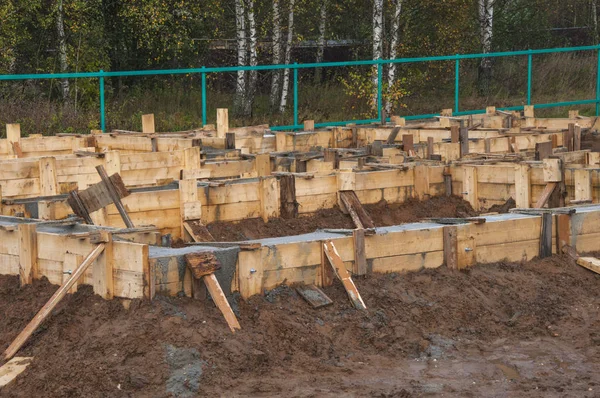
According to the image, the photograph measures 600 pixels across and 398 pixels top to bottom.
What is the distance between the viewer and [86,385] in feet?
25.8

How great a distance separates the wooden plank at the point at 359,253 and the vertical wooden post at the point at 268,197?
2.95 metres

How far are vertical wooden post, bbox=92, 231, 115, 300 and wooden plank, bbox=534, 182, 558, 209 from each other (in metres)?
5.39

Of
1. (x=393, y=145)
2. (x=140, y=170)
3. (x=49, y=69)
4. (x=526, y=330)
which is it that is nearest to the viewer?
(x=526, y=330)

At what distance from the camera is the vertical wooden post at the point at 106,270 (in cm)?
862

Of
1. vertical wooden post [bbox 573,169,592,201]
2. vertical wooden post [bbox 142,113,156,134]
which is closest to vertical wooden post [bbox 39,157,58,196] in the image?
vertical wooden post [bbox 142,113,156,134]

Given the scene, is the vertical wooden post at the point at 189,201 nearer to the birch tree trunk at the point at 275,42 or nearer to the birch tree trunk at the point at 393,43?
the birch tree trunk at the point at 393,43

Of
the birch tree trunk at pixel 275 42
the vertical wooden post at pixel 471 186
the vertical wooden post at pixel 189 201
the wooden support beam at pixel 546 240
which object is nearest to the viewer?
the wooden support beam at pixel 546 240

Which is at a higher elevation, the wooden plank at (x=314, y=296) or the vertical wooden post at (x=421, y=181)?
the vertical wooden post at (x=421, y=181)

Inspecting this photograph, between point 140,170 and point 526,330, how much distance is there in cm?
563

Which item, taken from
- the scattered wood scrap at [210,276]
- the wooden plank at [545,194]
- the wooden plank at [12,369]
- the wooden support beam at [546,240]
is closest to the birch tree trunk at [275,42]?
the wooden plank at [545,194]

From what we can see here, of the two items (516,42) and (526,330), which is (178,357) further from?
(516,42)

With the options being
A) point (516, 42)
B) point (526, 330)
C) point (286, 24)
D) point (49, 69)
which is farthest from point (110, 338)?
point (516, 42)

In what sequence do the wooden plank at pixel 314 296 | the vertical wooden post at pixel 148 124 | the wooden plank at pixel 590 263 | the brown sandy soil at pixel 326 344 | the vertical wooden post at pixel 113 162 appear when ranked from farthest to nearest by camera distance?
the vertical wooden post at pixel 148 124
the vertical wooden post at pixel 113 162
the wooden plank at pixel 590 263
the wooden plank at pixel 314 296
the brown sandy soil at pixel 326 344

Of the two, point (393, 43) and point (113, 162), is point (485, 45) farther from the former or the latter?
point (113, 162)
